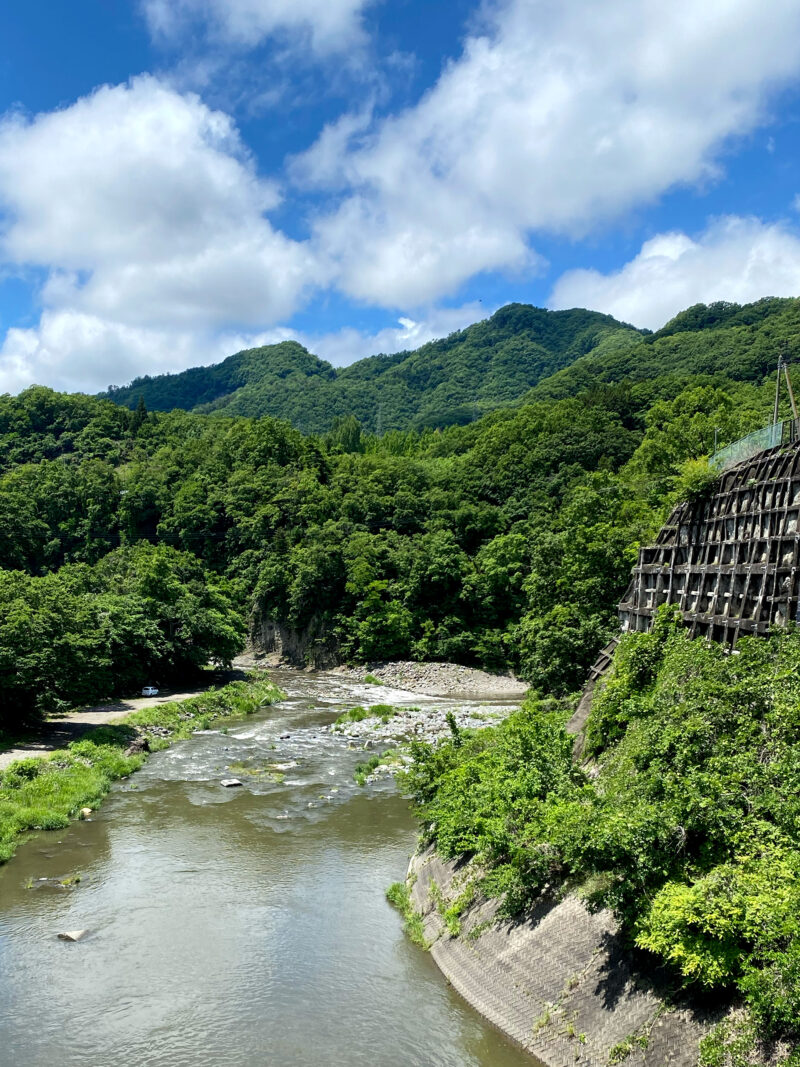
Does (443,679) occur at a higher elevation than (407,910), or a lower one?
higher

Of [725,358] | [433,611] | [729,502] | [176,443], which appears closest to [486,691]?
[433,611]

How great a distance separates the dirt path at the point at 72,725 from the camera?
3862 cm

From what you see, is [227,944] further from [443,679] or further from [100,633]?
[443,679]

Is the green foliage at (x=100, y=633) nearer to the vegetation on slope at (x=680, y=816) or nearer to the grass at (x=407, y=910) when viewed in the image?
the grass at (x=407, y=910)

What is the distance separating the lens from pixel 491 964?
1736 cm

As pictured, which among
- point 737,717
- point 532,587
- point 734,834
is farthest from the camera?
point 532,587

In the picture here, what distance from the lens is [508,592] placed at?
7719 centimetres

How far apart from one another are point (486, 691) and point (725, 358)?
3019 inches

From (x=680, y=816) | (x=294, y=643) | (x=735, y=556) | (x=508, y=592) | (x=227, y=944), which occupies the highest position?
(x=735, y=556)

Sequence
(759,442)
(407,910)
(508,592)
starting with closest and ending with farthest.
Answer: (407,910) < (759,442) < (508,592)

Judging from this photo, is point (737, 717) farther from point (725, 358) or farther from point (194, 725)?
point (725, 358)

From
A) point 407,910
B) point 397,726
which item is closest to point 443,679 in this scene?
point 397,726

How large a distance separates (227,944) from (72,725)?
29222 mm

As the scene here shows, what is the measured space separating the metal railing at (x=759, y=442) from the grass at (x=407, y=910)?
769 inches
